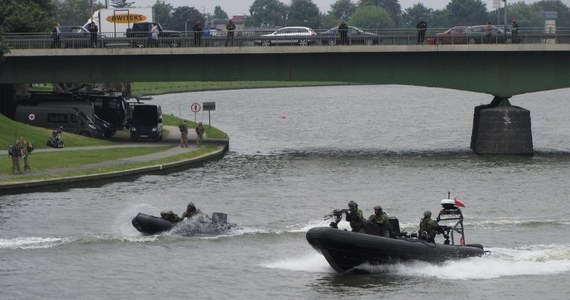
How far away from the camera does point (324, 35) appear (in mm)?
90562

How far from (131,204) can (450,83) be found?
3164 cm

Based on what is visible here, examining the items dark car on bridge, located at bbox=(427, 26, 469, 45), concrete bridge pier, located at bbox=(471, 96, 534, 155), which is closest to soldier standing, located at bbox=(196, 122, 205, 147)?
dark car on bridge, located at bbox=(427, 26, 469, 45)

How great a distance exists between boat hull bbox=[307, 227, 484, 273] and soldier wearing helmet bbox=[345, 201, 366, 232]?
2.59 ft

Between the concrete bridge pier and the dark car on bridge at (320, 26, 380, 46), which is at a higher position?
the dark car on bridge at (320, 26, 380, 46)

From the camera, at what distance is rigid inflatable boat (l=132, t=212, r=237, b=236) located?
174 ft

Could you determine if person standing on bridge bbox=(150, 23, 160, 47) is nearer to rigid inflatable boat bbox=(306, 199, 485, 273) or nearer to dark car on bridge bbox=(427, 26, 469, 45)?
dark car on bridge bbox=(427, 26, 469, 45)

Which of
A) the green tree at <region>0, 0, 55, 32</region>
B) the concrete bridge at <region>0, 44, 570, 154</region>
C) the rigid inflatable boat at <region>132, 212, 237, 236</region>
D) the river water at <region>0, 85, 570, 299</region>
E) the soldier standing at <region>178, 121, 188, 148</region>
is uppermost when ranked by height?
the green tree at <region>0, 0, 55, 32</region>

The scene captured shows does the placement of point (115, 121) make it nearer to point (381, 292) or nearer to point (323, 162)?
point (323, 162)

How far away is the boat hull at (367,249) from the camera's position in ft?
148

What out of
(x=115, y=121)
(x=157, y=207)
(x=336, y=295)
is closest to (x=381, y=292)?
(x=336, y=295)

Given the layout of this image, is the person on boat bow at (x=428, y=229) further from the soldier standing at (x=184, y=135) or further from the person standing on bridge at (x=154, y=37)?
the person standing on bridge at (x=154, y=37)

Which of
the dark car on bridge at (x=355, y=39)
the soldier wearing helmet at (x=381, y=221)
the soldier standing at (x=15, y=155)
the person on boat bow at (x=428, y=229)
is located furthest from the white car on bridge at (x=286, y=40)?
the soldier wearing helmet at (x=381, y=221)

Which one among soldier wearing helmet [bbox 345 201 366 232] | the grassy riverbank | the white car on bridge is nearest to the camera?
soldier wearing helmet [bbox 345 201 366 232]

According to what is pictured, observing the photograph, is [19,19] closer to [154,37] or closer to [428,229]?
[154,37]
